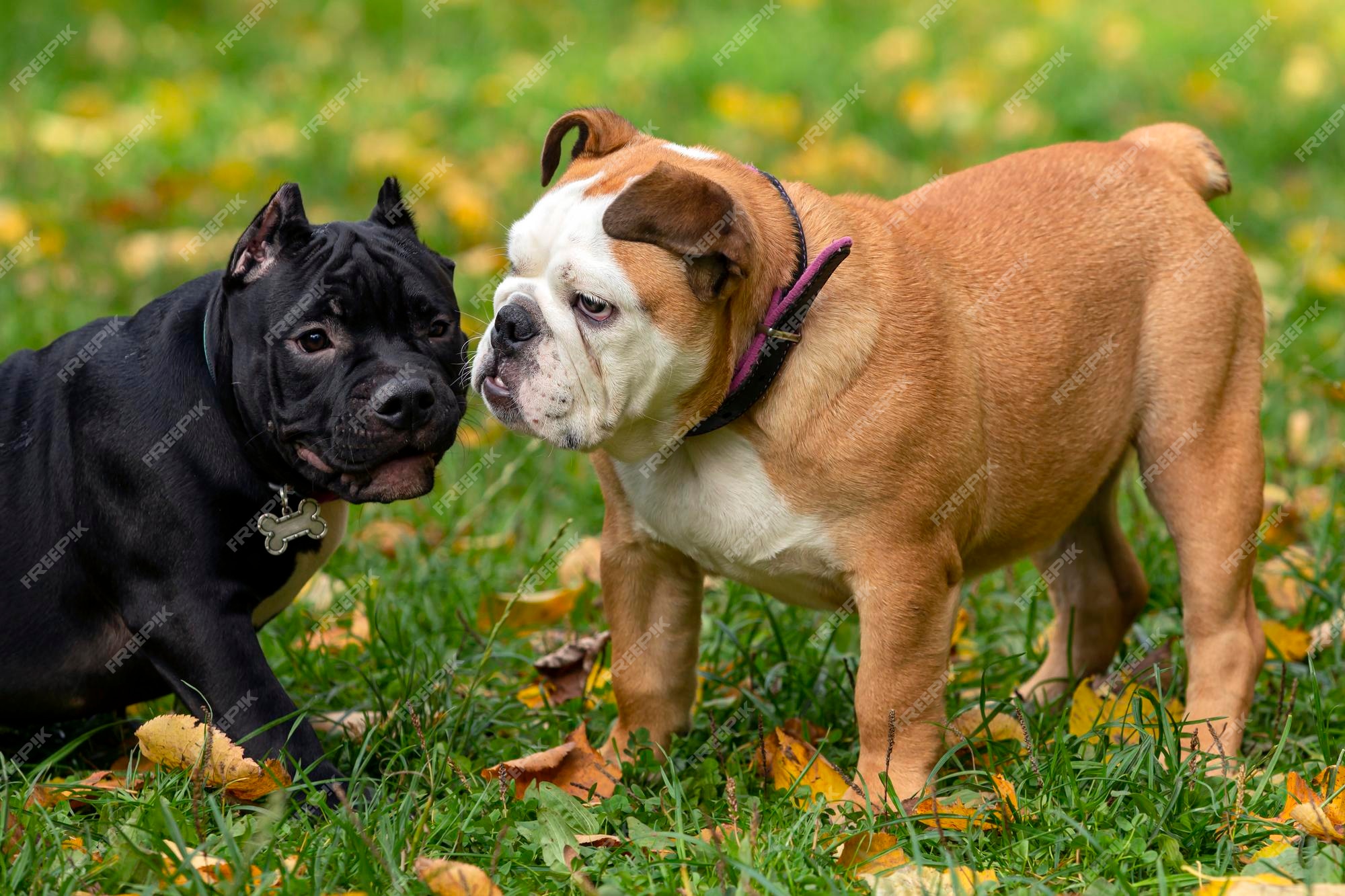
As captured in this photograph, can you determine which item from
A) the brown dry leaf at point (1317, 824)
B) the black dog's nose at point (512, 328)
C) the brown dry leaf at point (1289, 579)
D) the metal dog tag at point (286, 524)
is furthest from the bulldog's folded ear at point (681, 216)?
the brown dry leaf at point (1289, 579)

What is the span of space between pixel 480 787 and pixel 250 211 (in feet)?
17.0

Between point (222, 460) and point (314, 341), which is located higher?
point (314, 341)

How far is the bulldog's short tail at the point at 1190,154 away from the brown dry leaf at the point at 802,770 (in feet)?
6.81

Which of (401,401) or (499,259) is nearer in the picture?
(401,401)

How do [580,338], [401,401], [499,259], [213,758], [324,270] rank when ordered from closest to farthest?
[580,338], [213,758], [401,401], [324,270], [499,259]

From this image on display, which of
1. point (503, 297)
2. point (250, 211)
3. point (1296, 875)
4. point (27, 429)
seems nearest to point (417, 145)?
point (250, 211)

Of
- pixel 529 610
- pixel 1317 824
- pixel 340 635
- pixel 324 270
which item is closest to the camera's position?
pixel 1317 824

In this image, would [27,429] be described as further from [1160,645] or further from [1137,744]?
[1160,645]

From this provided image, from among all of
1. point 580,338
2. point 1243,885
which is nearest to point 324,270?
point 580,338

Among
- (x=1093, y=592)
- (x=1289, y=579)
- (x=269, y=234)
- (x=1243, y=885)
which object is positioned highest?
(x=269, y=234)

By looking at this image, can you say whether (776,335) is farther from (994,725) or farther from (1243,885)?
(1243,885)

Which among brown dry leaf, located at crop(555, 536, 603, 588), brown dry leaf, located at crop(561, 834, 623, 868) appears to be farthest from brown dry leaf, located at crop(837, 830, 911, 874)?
brown dry leaf, located at crop(555, 536, 603, 588)

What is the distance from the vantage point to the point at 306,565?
386 centimetres

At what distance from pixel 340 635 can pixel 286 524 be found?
105cm
